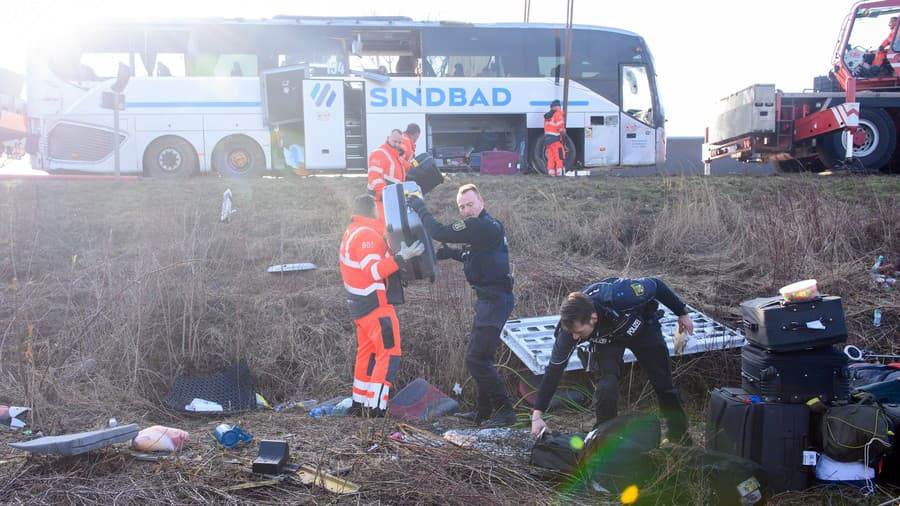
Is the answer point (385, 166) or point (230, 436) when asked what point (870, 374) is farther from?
point (385, 166)

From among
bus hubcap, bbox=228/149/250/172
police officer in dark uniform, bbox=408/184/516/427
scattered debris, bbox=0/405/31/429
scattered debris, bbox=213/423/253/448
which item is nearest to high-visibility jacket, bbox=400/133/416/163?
police officer in dark uniform, bbox=408/184/516/427

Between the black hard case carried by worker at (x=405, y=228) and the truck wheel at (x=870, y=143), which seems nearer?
the black hard case carried by worker at (x=405, y=228)

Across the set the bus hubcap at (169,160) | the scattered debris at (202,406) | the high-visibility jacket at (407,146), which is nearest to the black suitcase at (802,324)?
the scattered debris at (202,406)

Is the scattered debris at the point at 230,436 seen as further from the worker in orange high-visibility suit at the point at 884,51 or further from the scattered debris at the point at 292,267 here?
the worker in orange high-visibility suit at the point at 884,51

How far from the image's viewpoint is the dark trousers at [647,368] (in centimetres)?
452

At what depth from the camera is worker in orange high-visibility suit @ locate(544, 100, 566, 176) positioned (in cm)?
1376

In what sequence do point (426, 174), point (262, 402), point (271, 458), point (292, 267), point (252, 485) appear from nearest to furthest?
point (252, 485)
point (271, 458)
point (262, 402)
point (426, 174)
point (292, 267)

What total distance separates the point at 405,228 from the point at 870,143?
36.2 feet

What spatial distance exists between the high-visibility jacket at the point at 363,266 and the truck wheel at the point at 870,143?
1032 cm

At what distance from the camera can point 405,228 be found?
5.26 m

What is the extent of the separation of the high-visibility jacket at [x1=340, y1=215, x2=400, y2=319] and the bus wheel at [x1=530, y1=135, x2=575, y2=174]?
962 centimetres

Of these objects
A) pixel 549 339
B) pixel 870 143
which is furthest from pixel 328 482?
pixel 870 143

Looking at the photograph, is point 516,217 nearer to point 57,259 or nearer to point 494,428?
point 494,428

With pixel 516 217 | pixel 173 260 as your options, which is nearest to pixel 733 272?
pixel 516 217
